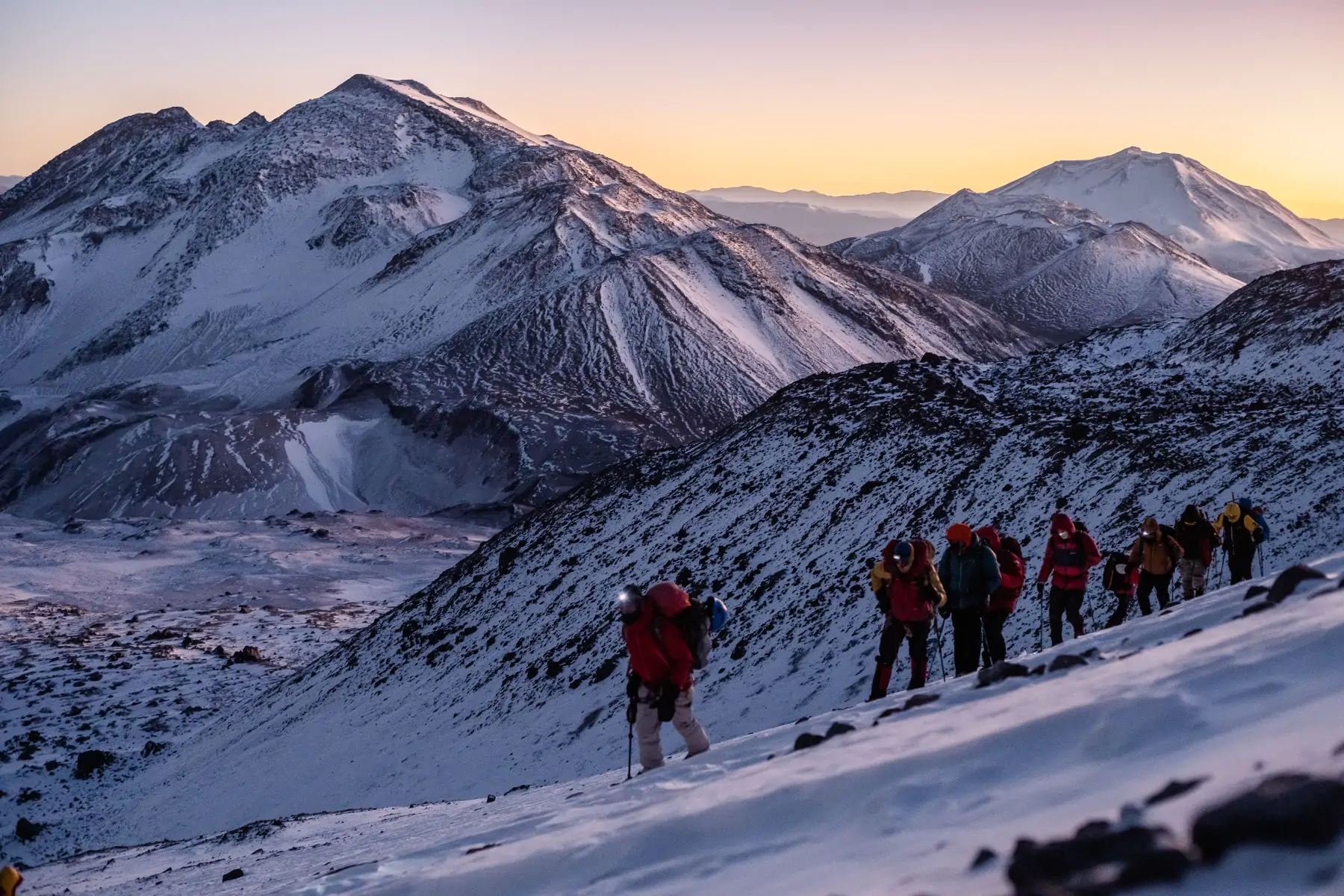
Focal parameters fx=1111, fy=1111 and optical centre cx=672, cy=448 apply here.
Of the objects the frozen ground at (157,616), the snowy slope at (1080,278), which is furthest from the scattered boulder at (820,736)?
the snowy slope at (1080,278)

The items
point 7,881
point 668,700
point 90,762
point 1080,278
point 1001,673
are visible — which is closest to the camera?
point 7,881


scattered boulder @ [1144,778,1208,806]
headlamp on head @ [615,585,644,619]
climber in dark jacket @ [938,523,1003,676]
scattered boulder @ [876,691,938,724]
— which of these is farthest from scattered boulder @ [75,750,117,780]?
scattered boulder @ [1144,778,1208,806]

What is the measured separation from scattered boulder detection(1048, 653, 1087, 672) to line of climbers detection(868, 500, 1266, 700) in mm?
2606

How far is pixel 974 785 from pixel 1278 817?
174cm

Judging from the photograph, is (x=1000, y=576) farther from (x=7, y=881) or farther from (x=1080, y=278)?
(x=1080, y=278)

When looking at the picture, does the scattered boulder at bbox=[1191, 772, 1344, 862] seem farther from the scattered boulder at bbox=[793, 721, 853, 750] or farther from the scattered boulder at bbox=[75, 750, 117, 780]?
the scattered boulder at bbox=[75, 750, 117, 780]

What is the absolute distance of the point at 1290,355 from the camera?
3266cm

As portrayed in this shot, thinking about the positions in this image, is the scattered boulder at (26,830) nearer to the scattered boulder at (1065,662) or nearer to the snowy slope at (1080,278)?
the scattered boulder at (1065,662)

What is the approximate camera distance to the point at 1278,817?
4.81 m

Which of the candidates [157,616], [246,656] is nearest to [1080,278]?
[157,616]

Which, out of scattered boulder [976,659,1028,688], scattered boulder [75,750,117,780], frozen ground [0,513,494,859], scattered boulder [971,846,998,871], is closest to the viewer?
scattered boulder [971,846,998,871]

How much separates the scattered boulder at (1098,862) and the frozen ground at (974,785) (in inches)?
3.2

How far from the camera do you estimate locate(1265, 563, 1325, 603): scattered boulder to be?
8.24 metres

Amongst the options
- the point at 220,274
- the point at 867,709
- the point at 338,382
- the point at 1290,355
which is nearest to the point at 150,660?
the point at 867,709
